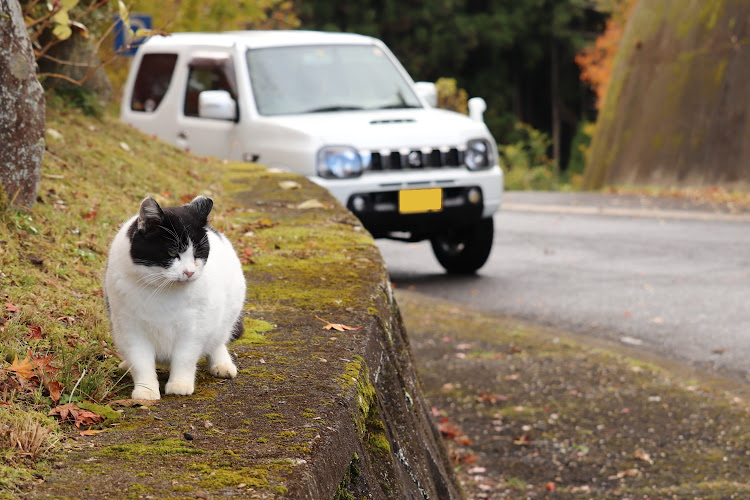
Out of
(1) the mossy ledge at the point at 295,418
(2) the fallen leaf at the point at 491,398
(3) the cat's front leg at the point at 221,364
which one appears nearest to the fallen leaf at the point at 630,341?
(2) the fallen leaf at the point at 491,398

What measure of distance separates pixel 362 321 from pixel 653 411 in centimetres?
274

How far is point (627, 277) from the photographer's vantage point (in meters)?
9.87

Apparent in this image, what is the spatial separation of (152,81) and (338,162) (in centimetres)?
354

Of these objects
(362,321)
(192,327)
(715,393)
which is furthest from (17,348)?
(715,393)

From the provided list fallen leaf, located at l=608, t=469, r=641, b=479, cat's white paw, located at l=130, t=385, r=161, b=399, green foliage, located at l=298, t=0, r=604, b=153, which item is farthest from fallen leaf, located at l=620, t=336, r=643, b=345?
green foliage, located at l=298, t=0, r=604, b=153

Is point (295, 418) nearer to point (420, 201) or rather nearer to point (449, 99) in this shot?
point (420, 201)

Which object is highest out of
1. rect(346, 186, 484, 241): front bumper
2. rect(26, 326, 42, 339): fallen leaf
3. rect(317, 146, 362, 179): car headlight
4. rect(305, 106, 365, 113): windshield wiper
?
rect(305, 106, 365, 113): windshield wiper

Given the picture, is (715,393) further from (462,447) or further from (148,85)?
(148,85)

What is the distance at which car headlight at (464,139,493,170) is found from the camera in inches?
365

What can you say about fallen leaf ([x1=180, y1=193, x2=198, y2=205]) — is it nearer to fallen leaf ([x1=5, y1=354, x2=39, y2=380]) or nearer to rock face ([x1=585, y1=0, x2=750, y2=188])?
fallen leaf ([x1=5, y1=354, x2=39, y2=380])

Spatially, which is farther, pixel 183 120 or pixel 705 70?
pixel 705 70

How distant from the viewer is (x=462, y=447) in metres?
5.60

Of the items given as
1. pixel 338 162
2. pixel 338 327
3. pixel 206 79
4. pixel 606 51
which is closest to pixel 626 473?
pixel 338 327

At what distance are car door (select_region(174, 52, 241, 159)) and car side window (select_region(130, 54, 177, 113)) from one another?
544 mm
